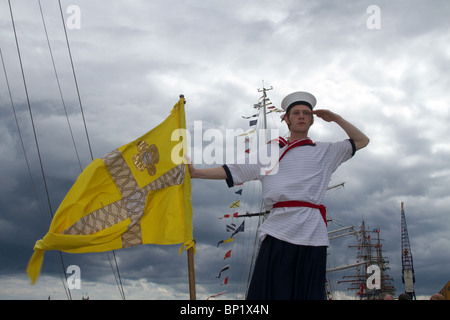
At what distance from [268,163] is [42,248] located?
239 cm

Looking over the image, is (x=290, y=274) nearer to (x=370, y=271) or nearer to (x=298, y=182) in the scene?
(x=298, y=182)

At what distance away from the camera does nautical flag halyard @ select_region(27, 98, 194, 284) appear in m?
4.53

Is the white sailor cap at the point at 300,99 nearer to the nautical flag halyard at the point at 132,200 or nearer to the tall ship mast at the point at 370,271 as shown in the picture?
the nautical flag halyard at the point at 132,200

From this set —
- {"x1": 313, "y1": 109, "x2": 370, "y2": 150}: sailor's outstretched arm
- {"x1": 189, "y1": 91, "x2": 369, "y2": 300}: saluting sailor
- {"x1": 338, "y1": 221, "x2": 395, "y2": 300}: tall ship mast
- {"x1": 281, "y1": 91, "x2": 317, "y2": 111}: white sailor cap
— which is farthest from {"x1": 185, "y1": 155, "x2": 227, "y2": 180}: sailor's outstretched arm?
{"x1": 338, "y1": 221, "x2": 395, "y2": 300}: tall ship mast

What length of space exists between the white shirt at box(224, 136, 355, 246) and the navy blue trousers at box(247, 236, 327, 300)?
0.10m

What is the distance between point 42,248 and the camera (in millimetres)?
4316

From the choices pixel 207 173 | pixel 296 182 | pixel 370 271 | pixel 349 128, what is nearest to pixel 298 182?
pixel 296 182

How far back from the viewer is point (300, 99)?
431 cm

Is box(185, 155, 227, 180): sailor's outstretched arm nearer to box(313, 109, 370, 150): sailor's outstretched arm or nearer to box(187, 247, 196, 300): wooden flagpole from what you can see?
box(187, 247, 196, 300): wooden flagpole

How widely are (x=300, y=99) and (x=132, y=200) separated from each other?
7.00ft
